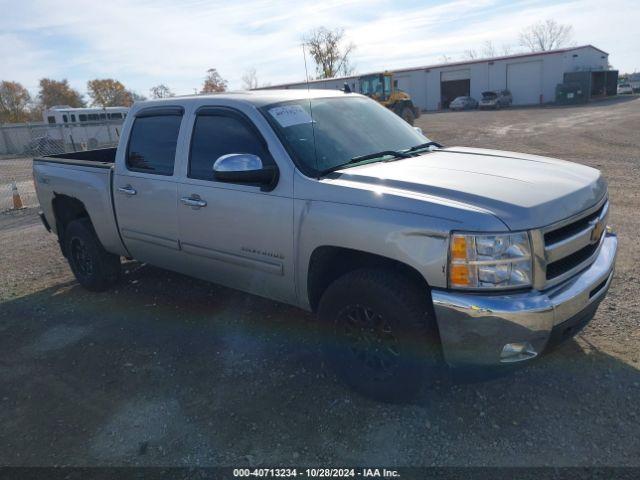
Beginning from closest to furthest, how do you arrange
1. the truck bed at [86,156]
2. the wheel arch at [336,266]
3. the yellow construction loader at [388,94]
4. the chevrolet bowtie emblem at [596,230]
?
the wheel arch at [336,266] < the chevrolet bowtie emblem at [596,230] < the truck bed at [86,156] < the yellow construction loader at [388,94]

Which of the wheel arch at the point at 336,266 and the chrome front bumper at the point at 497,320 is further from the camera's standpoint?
the wheel arch at the point at 336,266

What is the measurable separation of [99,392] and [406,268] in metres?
2.37

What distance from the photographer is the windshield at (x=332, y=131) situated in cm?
354

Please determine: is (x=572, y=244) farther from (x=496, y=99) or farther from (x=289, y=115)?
(x=496, y=99)

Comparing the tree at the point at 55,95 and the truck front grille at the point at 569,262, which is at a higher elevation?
the tree at the point at 55,95

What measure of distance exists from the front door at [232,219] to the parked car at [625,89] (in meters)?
55.4

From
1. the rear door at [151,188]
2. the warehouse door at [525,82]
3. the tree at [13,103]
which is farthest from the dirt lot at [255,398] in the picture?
the tree at [13,103]

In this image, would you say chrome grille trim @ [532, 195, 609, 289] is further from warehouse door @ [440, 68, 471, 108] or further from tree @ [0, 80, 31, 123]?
tree @ [0, 80, 31, 123]

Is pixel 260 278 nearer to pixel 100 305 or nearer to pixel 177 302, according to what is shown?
pixel 177 302

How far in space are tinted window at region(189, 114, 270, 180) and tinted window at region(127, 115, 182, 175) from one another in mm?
277

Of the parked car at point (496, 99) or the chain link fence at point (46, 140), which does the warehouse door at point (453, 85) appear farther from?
the chain link fence at point (46, 140)

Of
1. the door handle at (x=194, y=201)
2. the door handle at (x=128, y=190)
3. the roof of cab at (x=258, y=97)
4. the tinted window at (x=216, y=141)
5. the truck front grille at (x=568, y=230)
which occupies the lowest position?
the truck front grille at (x=568, y=230)

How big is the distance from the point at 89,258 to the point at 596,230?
479cm

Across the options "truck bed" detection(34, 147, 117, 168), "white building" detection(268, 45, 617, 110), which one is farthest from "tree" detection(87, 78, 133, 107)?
"truck bed" detection(34, 147, 117, 168)
